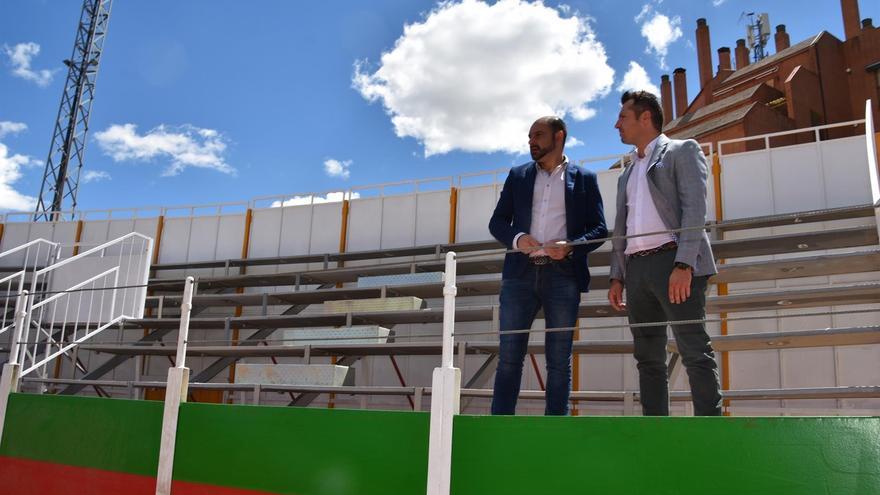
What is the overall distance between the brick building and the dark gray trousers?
641 inches

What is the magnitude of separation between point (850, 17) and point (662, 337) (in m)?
23.9

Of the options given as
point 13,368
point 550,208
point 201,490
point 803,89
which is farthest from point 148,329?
point 803,89

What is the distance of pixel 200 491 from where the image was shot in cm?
284

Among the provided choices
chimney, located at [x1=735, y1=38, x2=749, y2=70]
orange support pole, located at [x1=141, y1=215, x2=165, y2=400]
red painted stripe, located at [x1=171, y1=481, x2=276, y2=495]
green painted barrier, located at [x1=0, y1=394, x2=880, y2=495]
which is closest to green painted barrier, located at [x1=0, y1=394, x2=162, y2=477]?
green painted barrier, located at [x1=0, y1=394, x2=880, y2=495]

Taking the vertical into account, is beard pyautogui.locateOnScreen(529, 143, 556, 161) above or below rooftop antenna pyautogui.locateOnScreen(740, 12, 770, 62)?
below

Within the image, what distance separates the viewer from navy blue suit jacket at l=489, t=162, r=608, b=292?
7.91 ft

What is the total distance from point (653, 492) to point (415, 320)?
16.2 ft

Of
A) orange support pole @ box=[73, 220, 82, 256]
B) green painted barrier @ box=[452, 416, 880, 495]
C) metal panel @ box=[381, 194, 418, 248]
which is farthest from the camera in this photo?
orange support pole @ box=[73, 220, 82, 256]

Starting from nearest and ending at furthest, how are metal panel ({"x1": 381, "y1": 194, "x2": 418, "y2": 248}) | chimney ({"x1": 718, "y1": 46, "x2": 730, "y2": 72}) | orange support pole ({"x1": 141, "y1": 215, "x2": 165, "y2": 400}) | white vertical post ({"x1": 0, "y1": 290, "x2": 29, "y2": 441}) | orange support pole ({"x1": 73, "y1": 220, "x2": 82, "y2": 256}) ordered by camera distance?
white vertical post ({"x1": 0, "y1": 290, "x2": 29, "y2": 441}) → metal panel ({"x1": 381, "y1": 194, "x2": 418, "y2": 248}) → orange support pole ({"x1": 141, "y1": 215, "x2": 165, "y2": 400}) → orange support pole ({"x1": 73, "y1": 220, "x2": 82, "y2": 256}) → chimney ({"x1": 718, "y1": 46, "x2": 730, "y2": 72})

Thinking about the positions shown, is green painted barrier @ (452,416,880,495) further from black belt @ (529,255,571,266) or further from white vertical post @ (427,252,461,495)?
black belt @ (529,255,571,266)

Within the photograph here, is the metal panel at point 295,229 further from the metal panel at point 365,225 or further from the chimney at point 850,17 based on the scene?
the chimney at point 850,17

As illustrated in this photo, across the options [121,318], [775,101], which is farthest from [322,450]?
[775,101]

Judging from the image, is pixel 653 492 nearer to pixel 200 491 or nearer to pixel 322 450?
pixel 322 450

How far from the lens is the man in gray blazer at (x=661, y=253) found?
1.90 m
